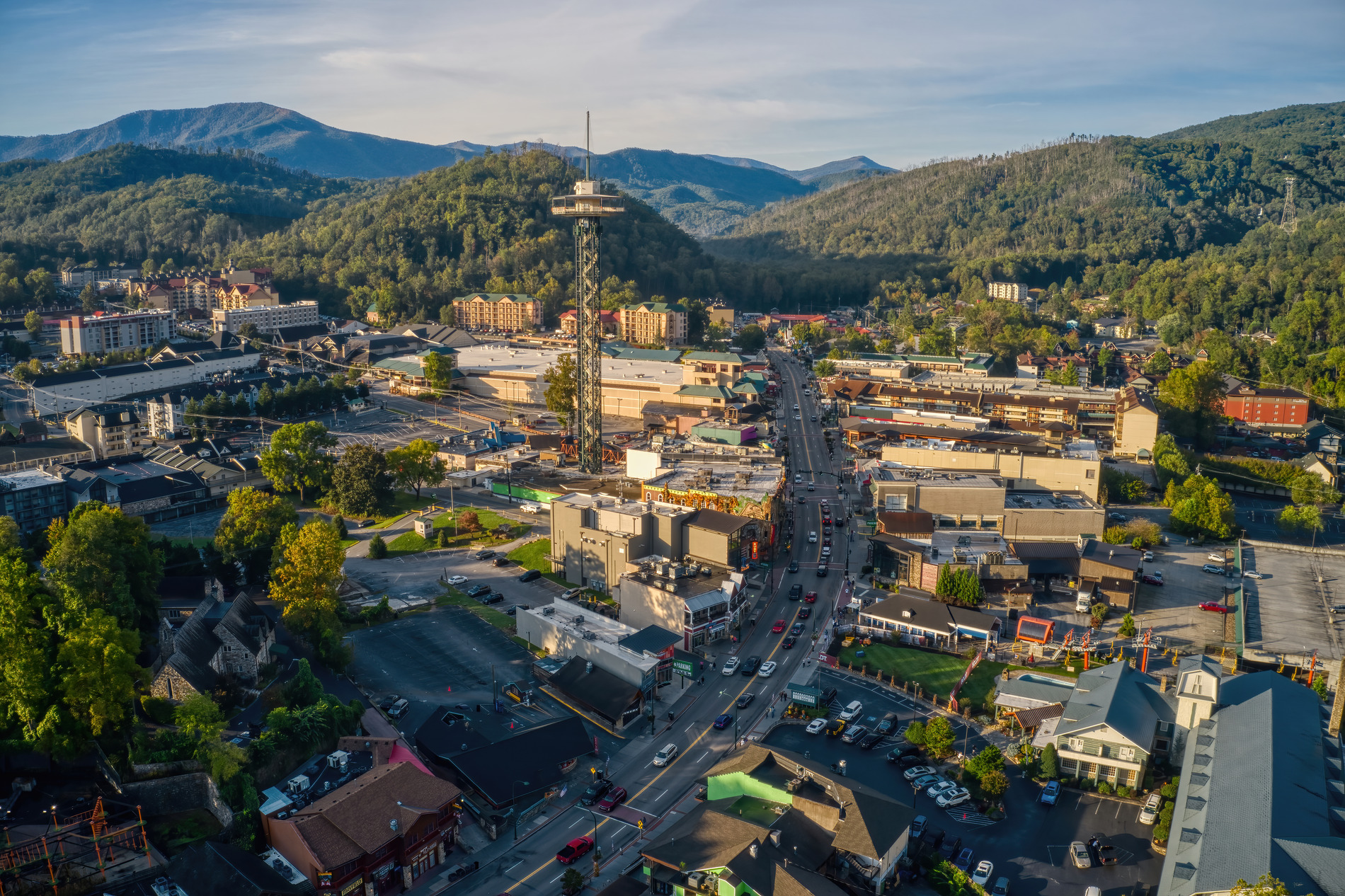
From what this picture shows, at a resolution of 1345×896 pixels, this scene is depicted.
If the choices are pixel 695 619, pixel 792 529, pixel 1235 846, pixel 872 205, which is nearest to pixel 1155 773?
pixel 1235 846

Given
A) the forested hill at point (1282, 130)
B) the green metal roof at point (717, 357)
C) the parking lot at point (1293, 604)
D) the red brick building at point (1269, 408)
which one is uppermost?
the forested hill at point (1282, 130)

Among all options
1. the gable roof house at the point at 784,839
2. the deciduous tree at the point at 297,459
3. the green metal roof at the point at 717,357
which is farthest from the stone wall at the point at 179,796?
the green metal roof at the point at 717,357

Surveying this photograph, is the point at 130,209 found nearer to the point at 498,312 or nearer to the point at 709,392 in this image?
the point at 498,312

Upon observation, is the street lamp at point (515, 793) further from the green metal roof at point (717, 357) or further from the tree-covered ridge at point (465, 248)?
the tree-covered ridge at point (465, 248)

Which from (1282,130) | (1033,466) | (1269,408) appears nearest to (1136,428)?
(1033,466)

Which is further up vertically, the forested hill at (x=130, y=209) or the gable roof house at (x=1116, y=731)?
the forested hill at (x=130, y=209)

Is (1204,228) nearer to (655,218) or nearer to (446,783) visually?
(655,218)
